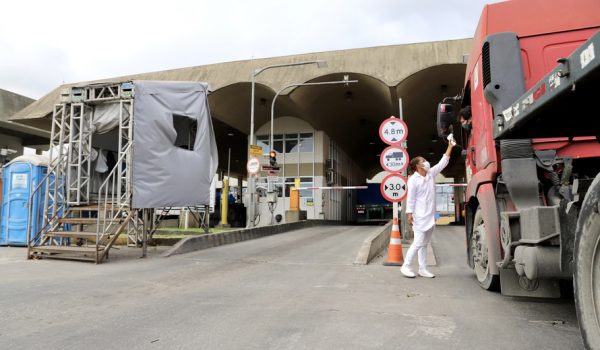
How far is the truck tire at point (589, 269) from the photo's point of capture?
7.93 ft

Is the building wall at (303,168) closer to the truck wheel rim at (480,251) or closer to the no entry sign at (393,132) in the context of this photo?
the no entry sign at (393,132)

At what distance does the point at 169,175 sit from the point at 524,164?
23.3 ft

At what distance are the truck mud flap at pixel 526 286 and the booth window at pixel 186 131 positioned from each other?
809 cm

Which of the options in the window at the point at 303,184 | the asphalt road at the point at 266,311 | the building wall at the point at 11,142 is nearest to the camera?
the asphalt road at the point at 266,311

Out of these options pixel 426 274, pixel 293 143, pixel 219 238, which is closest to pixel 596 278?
pixel 426 274

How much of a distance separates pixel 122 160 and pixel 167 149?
1211 mm

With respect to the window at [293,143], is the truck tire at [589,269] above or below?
below

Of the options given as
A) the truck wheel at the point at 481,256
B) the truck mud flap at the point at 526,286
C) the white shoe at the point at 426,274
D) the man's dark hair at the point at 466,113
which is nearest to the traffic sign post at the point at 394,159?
the white shoe at the point at 426,274

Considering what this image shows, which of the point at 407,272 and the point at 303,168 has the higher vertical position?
the point at 303,168

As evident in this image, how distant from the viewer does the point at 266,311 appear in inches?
173

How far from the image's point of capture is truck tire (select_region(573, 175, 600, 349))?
7.93 ft

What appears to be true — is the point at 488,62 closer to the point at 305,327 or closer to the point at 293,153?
the point at 305,327

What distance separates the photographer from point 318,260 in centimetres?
873

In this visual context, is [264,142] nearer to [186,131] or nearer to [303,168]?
[303,168]
